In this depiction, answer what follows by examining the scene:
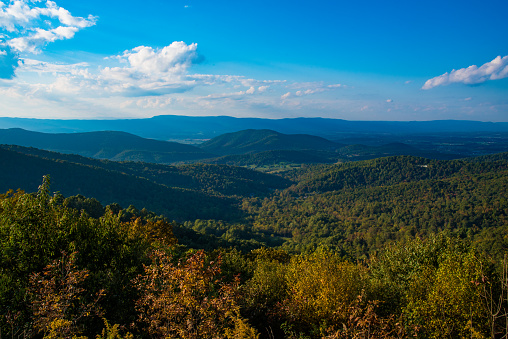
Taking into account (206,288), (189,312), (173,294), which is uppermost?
(173,294)

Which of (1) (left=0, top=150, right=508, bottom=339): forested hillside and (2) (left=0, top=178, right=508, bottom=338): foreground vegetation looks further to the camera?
(2) (left=0, top=178, right=508, bottom=338): foreground vegetation

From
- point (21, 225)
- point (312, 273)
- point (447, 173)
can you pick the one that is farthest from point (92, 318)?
point (447, 173)

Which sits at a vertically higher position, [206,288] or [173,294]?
[173,294]

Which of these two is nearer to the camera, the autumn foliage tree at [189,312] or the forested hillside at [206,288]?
the autumn foliage tree at [189,312]

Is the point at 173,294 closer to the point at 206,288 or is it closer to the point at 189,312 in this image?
the point at 189,312

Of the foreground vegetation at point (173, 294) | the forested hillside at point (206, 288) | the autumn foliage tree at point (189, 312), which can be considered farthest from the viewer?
the foreground vegetation at point (173, 294)

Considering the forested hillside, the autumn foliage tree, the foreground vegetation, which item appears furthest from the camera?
the foreground vegetation

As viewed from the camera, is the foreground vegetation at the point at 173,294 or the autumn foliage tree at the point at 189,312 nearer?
the autumn foliage tree at the point at 189,312

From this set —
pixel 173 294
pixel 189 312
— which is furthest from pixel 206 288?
pixel 173 294

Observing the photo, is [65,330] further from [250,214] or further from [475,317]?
[250,214]

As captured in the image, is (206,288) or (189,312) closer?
(189,312)

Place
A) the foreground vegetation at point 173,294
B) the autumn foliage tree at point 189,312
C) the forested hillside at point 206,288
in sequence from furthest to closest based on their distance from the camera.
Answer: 1. the foreground vegetation at point 173,294
2. the forested hillside at point 206,288
3. the autumn foliage tree at point 189,312

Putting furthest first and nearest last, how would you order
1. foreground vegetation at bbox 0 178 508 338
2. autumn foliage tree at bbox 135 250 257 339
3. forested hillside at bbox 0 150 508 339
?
foreground vegetation at bbox 0 178 508 338 < forested hillside at bbox 0 150 508 339 < autumn foliage tree at bbox 135 250 257 339
